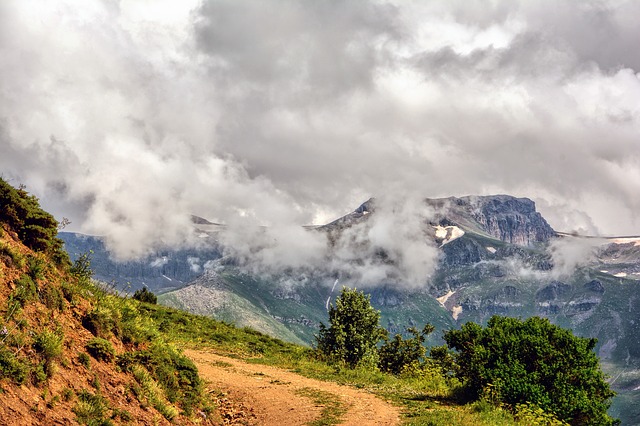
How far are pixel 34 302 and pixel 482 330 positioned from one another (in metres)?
24.0

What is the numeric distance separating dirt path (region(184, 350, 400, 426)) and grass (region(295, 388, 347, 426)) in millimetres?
150

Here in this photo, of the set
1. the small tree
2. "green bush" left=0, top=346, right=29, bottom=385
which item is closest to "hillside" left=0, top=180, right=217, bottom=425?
"green bush" left=0, top=346, right=29, bottom=385

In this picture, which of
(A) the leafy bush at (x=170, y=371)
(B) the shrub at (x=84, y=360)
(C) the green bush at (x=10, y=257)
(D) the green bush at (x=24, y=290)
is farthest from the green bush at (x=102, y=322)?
(C) the green bush at (x=10, y=257)

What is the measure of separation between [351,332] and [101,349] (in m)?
30.3

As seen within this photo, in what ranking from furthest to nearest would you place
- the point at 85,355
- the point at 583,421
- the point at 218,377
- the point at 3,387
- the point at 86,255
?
the point at 218,377, the point at 583,421, the point at 86,255, the point at 85,355, the point at 3,387

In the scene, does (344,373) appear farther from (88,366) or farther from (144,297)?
(144,297)

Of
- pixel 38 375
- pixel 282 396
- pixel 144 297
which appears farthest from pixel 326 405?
pixel 144 297

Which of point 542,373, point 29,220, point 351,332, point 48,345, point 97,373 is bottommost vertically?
point 97,373

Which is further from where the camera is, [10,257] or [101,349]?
[101,349]

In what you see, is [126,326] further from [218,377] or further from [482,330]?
[482,330]

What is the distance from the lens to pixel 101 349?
17.4 meters

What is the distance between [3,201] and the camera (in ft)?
63.6

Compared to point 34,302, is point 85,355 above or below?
below

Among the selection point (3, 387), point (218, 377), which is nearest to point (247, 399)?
point (218, 377)
